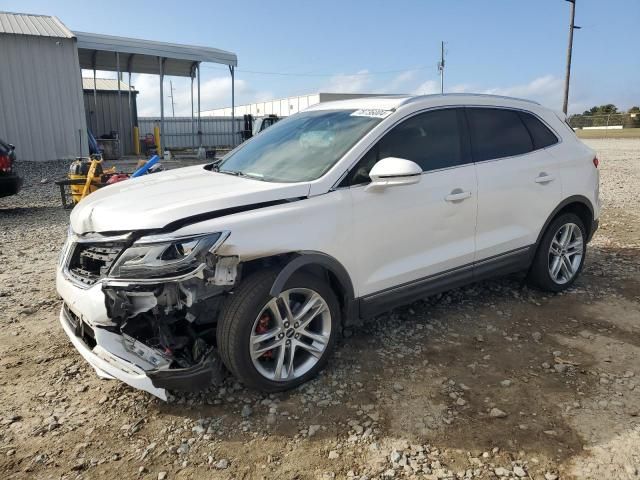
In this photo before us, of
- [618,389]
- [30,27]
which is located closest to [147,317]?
[618,389]

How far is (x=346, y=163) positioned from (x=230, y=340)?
1.34 metres

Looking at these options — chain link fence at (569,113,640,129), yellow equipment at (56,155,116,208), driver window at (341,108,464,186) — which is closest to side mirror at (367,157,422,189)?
driver window at (341,108,464,186)

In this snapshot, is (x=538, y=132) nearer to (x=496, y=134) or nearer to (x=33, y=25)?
(x=496, y=134)

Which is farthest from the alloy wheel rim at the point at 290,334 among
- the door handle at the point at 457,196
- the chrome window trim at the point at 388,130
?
the door handle at the point at 457,196

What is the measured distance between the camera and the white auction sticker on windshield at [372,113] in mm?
3572

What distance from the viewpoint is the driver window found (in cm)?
336

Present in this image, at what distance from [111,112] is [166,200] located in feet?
82.3

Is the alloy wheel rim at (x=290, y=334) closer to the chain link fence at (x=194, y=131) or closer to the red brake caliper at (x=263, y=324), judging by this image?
the red brake caliper at (x=263, y=324)

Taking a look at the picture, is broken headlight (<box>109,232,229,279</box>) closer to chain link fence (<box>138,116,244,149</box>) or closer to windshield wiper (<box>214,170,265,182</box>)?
windshield wiper (<box>214,170,265,182</box>)

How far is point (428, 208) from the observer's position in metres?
3.57

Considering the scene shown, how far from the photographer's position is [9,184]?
864 cm

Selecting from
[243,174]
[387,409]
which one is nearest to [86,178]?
[243,174]

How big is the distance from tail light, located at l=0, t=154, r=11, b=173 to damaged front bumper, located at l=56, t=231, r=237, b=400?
6.88m

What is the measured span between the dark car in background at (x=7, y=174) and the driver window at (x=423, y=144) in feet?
25.4
